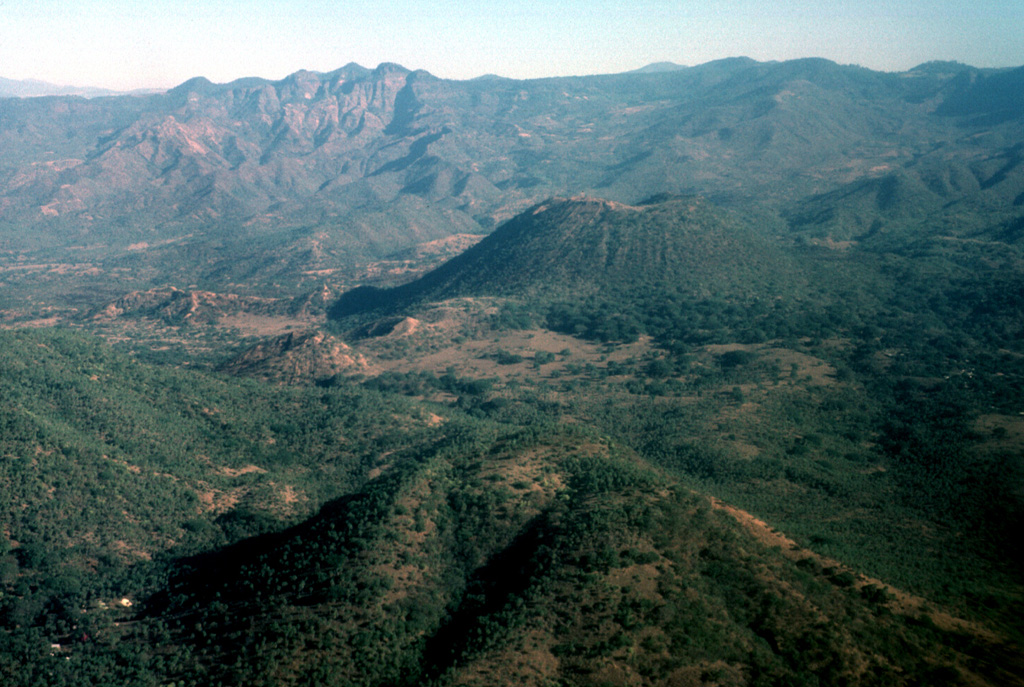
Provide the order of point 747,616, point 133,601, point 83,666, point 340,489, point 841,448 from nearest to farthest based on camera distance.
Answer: point 747,616
point 83,666
point 133,601
point 340,489
point 841,448

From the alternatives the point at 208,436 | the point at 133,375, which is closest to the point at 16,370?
the point at 133,375

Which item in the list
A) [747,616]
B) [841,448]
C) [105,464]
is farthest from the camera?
[841,448]

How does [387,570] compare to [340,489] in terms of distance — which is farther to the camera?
[340,489]

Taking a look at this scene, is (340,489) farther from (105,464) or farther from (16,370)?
(16,370)

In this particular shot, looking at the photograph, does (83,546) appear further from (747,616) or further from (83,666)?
(747,616)

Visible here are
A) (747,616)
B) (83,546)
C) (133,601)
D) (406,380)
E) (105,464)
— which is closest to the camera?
(747,616)

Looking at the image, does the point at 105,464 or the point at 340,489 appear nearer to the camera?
the point at 105,464

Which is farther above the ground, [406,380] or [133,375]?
[133,375]

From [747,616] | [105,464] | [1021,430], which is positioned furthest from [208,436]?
[1021,430]

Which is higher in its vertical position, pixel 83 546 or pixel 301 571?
pixel 301 571
